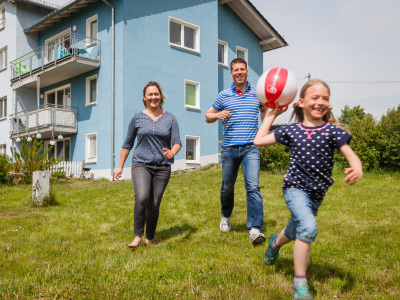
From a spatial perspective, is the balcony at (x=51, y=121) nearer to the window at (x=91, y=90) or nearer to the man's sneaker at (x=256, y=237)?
the window at (x=91, y=90)

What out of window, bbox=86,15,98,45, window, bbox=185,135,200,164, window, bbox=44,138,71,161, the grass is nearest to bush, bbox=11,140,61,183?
window, bbox=44,138,71,161

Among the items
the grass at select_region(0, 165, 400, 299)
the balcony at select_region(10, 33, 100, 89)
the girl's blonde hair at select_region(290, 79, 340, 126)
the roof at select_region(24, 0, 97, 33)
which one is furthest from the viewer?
the roof at select_region(24, 0, 97, 33)

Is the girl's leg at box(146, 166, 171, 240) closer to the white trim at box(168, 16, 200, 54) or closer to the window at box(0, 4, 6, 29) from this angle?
the white trim at box(168, 16, 200, 54)

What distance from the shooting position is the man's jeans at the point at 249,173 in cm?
519

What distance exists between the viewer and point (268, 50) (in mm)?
27531

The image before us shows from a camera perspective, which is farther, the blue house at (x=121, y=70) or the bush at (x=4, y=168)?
the blue house at (x=121, y=70)

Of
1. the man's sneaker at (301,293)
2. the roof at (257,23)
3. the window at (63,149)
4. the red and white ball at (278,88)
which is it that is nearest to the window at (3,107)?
the window at (63,149)

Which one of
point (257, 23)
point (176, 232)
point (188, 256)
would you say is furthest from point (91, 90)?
point (188, 256)

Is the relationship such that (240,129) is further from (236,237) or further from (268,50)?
(268,50)

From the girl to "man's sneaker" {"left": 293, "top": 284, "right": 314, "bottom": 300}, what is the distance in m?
0.05

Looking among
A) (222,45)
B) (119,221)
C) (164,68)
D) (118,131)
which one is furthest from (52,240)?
(222,45)

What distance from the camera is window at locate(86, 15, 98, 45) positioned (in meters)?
20.7

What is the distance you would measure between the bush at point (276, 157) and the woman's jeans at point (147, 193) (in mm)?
10866

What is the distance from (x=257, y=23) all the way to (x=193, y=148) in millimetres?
9663
